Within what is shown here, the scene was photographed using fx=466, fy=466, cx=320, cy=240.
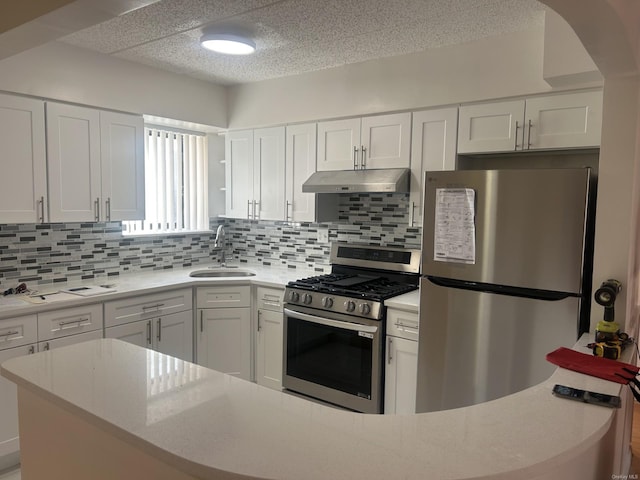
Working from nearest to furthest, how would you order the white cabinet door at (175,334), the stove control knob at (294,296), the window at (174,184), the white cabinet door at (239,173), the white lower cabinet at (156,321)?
the white lower cabinet at (156,321) < the stove control knob at (294,296) < the white cabinet door at (175,334) < the window at (174,184) < the white cabinet door at (239,173)

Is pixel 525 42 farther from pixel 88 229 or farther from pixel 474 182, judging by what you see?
pixel 88 229

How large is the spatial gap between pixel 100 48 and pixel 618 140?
3141 millimetres

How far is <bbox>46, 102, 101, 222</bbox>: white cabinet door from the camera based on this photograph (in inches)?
120

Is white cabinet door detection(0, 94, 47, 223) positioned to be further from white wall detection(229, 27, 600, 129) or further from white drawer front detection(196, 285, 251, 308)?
white wall detection(229, 27, 600, 129)

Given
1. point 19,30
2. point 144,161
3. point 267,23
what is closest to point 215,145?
point 144,161

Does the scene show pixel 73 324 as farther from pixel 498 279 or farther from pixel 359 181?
pixel 498 279

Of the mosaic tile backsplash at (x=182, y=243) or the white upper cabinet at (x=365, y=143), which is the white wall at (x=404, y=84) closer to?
the white upper cabinet at (x=365, y=143)

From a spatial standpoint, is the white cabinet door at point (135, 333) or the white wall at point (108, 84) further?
the white cabinet door at point (135, 333)

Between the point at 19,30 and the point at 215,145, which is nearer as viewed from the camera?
the point at 19,30

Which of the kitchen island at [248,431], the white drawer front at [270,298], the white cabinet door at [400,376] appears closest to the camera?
the kitchen island at [248,431]

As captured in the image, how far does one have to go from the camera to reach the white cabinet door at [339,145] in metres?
3.42

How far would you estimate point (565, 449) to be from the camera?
104 cm

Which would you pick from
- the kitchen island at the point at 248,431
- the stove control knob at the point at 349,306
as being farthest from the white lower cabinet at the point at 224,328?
the kitchen island at the point at 248,431

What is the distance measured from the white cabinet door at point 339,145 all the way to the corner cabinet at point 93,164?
4.55 feet
